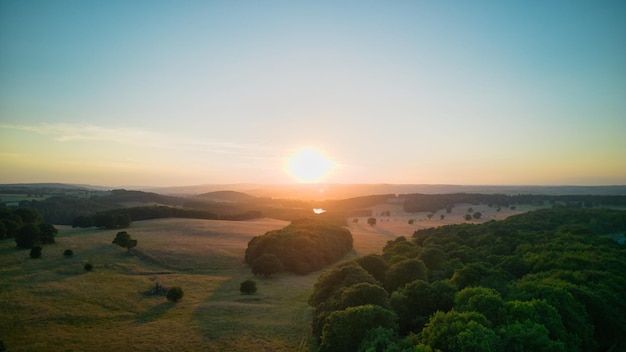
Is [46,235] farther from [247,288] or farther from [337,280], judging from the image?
[337,280]

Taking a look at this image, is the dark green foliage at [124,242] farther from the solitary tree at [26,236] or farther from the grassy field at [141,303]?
the solitary tree at [26,236]

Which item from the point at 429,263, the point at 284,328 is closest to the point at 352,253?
the point at 429,263

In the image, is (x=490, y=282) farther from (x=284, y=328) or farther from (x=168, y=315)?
(x=168, y=315)

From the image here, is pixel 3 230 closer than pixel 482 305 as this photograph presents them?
No

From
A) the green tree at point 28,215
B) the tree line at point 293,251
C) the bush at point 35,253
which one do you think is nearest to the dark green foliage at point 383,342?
the tree line at point 293,251

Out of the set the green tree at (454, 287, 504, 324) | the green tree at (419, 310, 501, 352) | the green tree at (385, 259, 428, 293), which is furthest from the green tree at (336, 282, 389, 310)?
the green tree at (385, 259, 428, 293)

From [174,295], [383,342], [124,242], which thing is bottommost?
[174,295]

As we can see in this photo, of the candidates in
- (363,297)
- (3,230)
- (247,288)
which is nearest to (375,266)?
(363,297)
